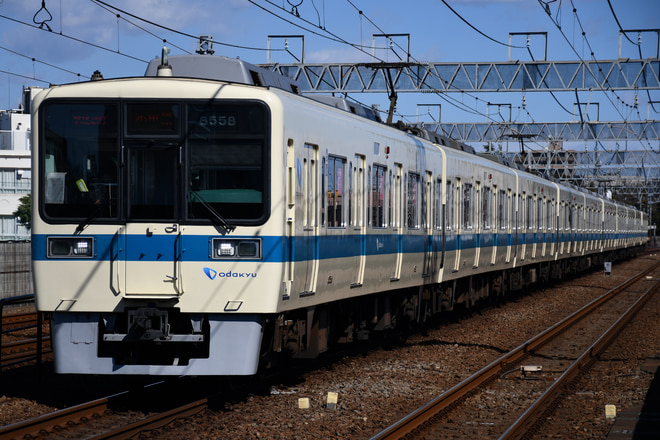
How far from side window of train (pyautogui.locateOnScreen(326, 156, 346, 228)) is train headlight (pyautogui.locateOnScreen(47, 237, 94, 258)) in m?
2.73

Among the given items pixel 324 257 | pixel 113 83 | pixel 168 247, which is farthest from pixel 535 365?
pixel 113 83

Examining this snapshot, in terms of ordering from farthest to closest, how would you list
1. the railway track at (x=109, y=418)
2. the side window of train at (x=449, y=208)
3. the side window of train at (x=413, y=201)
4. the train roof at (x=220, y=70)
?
1. the side window of train at (x=449, y=208)
2. the side window of train at (x=413, y=201)
3. the train roof at (x=220, y=70)
4. the railway track at (x=109, y=418)

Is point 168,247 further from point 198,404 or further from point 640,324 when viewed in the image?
point 640,324

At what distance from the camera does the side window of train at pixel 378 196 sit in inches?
466

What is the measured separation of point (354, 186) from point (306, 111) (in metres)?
1.87

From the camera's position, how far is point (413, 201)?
45.6 ft

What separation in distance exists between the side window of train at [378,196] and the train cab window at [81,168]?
13.3ft

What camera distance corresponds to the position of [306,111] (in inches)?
370

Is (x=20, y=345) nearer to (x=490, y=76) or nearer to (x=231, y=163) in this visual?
(x=231, y=163)

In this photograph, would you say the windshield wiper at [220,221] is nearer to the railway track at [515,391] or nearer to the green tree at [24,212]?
the railway track at [515,391]

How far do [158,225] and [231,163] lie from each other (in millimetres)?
846

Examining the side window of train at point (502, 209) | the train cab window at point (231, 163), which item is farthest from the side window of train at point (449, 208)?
the train cab window at point (231, 163)

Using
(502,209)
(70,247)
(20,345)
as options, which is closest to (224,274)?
(70,247)

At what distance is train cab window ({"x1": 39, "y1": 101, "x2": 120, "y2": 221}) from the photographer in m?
8.52
